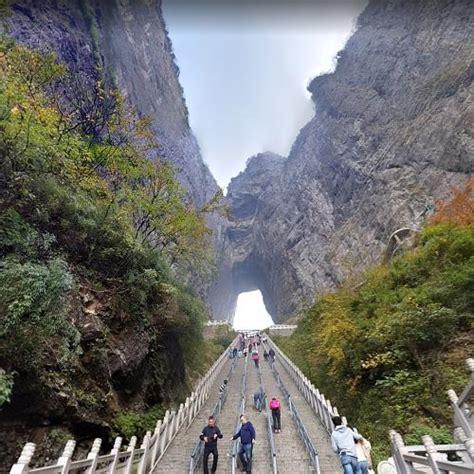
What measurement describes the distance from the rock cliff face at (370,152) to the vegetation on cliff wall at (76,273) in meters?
7.25

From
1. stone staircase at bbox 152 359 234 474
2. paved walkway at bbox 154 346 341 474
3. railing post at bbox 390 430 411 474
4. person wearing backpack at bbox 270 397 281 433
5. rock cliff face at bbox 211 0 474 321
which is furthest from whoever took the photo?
rock cliff face at bbox 211 0 474 321

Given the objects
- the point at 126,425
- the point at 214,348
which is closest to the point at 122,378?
the point at 126,425

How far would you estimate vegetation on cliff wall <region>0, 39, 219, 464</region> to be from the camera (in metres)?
6.52

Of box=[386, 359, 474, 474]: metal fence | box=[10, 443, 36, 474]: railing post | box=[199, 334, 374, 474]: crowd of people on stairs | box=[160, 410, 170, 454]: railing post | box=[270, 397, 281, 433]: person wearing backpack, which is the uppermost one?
box=[270, 397, 281, 433]: person wearing backpack

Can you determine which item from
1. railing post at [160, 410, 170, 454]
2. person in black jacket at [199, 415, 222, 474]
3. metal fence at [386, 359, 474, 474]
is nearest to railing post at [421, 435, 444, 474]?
metal fence at [386, 359, 474, 474]

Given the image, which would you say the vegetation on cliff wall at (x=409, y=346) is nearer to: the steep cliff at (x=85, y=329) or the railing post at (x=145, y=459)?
the railing post at (x=145, y=459)

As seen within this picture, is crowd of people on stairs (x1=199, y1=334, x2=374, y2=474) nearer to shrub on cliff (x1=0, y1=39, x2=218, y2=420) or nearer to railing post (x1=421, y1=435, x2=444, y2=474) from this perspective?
railing post (x1=421, y1=435, x2=444, y2=474)

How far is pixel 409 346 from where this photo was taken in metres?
9.02

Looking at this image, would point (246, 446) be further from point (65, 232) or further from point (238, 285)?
point (238, 285)

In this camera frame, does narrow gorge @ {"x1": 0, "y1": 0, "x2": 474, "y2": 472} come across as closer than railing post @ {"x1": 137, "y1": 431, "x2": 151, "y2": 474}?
No

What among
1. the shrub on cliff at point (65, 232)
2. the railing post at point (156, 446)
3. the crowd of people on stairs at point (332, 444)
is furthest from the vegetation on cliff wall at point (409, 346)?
the shrub on cliff at point (65, 232)

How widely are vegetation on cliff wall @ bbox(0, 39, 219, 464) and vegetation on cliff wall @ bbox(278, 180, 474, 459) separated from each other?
17.2 feet

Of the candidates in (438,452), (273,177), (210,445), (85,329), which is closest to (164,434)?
(210,445)

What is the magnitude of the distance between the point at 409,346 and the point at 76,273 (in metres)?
7.97
